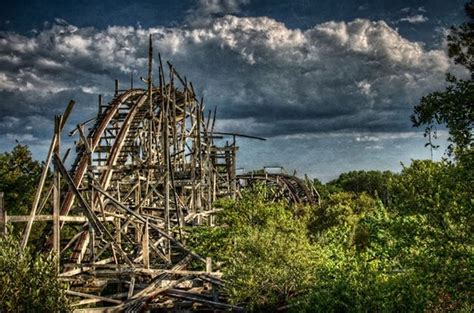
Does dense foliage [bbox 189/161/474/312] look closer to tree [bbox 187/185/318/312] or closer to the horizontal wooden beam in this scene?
tree [bbox 187/185/318/312]

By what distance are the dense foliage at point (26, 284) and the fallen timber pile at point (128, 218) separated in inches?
41.7

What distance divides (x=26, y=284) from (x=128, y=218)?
7607 millimetres

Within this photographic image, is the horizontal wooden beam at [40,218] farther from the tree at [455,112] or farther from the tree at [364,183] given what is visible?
the tree at [364,183]

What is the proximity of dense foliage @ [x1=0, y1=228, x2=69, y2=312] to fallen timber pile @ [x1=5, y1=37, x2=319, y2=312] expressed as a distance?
1.06 m

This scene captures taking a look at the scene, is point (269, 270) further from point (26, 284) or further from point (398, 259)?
point (26, 284)

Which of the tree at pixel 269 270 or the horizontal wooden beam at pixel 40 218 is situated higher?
the horizontal wooden beam at pixel 40 218

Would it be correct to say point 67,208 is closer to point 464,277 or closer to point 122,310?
point 122,310

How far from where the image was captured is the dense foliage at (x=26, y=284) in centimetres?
1226

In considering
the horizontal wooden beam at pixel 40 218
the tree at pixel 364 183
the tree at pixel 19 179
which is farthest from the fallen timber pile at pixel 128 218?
the tree at pixel 364 183

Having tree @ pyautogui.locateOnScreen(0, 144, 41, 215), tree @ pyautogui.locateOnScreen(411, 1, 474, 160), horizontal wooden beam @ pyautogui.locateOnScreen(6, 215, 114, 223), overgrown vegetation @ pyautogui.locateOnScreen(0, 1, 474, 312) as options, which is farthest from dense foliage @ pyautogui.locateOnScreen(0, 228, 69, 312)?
tree @ pyautogui.locateOnScreen(0, 144, 41, 215)

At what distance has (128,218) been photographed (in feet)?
66.1

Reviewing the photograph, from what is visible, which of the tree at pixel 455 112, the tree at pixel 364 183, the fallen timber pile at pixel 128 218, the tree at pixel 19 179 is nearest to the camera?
the tree at pixel 455 112

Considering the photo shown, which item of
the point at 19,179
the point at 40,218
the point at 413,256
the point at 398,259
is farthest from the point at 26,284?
the point at 19,179

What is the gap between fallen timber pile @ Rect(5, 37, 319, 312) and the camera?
16906 mm
